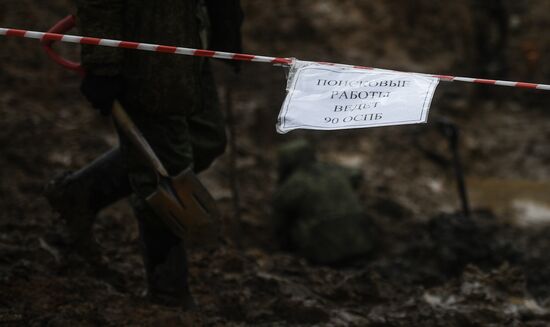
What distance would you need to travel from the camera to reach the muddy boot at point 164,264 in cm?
306

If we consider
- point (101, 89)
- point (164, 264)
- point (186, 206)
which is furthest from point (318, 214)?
point (101, 89)

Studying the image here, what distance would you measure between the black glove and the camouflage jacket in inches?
1.1

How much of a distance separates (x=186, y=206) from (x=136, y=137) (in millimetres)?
310

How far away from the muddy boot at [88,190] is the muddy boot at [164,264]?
16 cm

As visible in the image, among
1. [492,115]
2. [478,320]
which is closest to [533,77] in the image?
[492,115]

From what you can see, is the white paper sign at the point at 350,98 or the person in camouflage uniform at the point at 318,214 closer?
the white paper sign at the point at 350,98

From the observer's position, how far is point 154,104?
2838mm

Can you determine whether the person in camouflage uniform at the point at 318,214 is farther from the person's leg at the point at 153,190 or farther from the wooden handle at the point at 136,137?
the wooden handle at the point at 136,137

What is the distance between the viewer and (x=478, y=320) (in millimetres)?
3338

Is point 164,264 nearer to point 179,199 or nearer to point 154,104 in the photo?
point 179,199

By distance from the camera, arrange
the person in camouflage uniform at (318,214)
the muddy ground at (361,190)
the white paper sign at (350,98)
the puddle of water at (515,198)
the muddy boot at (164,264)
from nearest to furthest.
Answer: the white paper sign at (350,98) → the muddy boot at (164,264) → the muddy ground at (361,190) → the person in camouflage uniform at (318,214) → the puddle of water at (515,198)

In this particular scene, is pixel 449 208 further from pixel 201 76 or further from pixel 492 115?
pixel 201 76

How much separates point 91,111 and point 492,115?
4145 millimetres

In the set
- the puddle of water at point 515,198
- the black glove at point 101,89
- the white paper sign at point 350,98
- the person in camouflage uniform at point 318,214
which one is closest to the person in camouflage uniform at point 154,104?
the black glove at point 101,89
